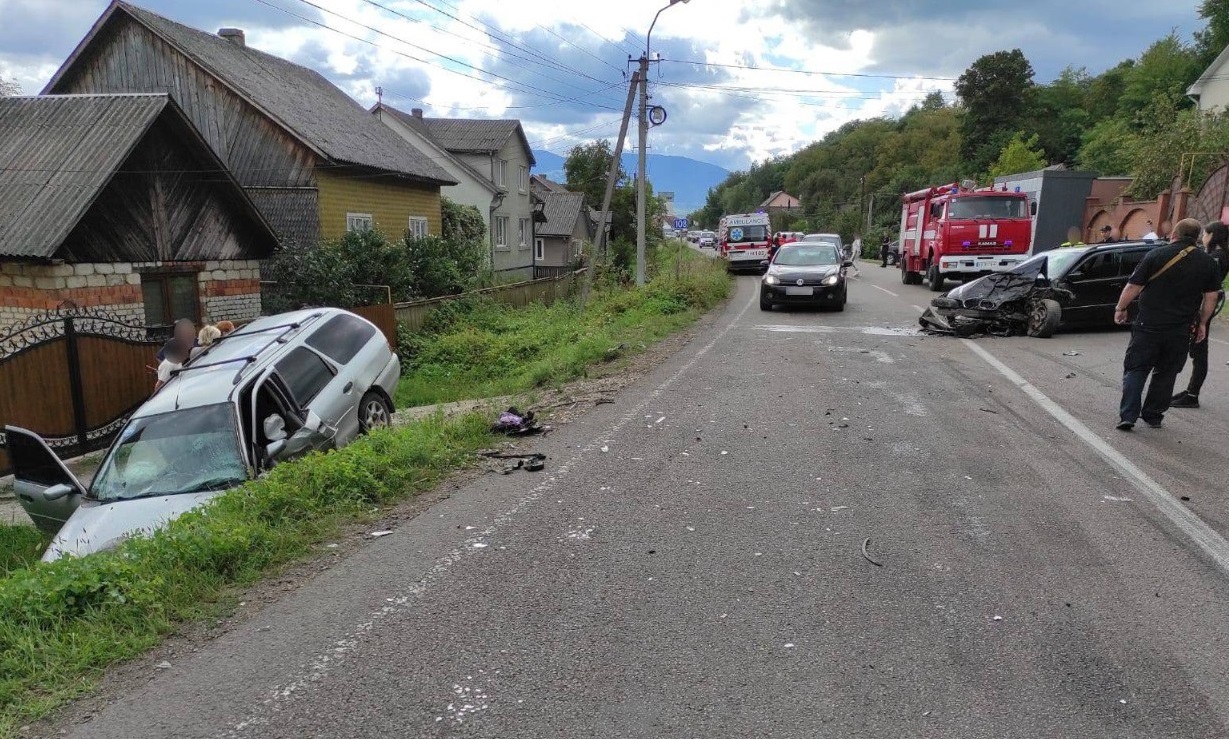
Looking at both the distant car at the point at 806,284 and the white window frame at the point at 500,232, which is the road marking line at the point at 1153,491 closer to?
the distant car at the point at 806,284

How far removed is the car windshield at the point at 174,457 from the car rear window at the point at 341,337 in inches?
65.8

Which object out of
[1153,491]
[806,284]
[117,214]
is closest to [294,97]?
[117,214]

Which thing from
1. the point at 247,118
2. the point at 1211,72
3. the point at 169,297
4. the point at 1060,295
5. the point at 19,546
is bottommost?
the point at 19,546

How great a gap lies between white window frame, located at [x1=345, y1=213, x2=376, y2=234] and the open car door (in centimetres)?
1504

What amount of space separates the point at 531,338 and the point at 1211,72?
43771 mm

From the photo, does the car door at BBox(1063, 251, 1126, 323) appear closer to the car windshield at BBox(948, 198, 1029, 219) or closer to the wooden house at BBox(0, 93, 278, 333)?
the car windshield at BBox(948, 198, 1029, 219)

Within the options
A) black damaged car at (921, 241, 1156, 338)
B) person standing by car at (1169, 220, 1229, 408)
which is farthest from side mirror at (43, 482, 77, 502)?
black damaged car at (921, 241, 1156, 338)

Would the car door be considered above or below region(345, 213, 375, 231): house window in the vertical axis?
below

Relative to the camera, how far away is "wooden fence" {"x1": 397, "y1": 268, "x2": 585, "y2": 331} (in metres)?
17.4

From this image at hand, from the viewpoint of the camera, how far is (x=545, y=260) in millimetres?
54594

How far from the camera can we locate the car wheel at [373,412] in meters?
8.08

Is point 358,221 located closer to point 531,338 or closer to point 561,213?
point 531,338

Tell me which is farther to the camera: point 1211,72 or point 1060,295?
point 1211,72

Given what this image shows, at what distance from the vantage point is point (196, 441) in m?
6.12
